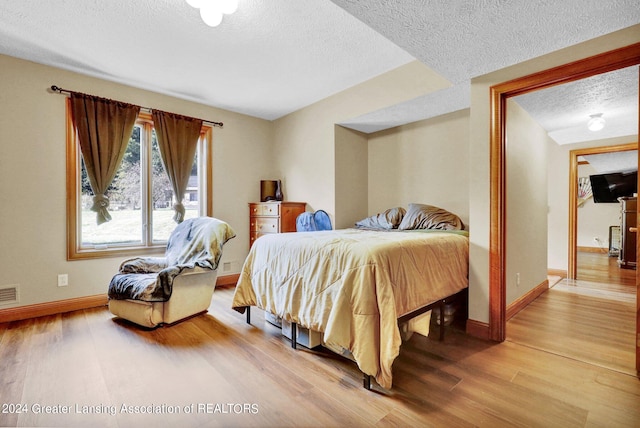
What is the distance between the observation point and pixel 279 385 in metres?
1.69

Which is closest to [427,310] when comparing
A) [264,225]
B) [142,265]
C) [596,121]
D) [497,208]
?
[497,208]

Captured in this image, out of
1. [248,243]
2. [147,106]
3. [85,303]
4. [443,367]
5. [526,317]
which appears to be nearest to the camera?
[443,367]

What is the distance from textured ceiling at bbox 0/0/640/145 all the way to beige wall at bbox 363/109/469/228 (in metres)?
0.22

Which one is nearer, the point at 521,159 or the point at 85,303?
the point at 521,159

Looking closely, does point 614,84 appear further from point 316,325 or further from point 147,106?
point 147,106

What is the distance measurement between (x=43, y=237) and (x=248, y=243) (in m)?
2.28

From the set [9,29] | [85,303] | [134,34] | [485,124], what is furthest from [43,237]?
[485,124]

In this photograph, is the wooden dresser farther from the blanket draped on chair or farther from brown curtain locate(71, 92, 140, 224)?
brown curtain locate(71, 92, 140, 224)

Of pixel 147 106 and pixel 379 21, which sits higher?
pixel 147 106

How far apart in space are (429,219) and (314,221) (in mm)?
1404

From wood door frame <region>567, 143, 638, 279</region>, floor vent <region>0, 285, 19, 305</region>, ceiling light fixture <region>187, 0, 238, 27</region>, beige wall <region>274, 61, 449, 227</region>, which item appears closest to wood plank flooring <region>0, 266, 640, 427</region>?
floor vent <region>0, 285, 19, 305</region>

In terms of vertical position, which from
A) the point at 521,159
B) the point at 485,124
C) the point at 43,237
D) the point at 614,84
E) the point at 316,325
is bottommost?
the point at 316,325

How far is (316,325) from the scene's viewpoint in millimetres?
1878

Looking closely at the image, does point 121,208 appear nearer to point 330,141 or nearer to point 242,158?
point 242,158
